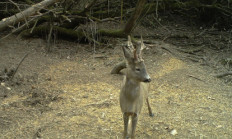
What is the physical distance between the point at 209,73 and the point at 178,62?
2.67 ft

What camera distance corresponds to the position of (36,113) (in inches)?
168

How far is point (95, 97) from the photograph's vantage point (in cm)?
489

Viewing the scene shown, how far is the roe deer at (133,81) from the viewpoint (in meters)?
3.14

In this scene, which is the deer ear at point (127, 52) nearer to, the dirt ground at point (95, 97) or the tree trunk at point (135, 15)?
the dirt ground at point (95, 97)

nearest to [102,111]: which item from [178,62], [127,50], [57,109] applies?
[57,109]

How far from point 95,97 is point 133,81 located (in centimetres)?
175

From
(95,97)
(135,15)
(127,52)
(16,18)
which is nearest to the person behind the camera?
(127,52)

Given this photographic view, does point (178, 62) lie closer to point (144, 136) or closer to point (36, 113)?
point (144, 136)

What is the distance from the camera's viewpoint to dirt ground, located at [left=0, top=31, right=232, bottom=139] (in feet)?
12.7

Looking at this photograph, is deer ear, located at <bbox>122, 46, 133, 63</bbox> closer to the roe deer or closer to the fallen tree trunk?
the roe deer

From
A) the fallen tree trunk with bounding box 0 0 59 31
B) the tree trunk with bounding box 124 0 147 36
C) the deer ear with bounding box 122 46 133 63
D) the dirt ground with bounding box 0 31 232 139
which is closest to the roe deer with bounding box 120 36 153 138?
the deer ear with bounding box 122 46 133 63

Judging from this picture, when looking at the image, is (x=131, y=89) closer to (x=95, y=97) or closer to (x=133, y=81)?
(x=133, y=81)

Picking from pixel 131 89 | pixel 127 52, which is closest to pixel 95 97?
pixel 131 89

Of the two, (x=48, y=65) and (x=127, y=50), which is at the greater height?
(x=127, y=50)
